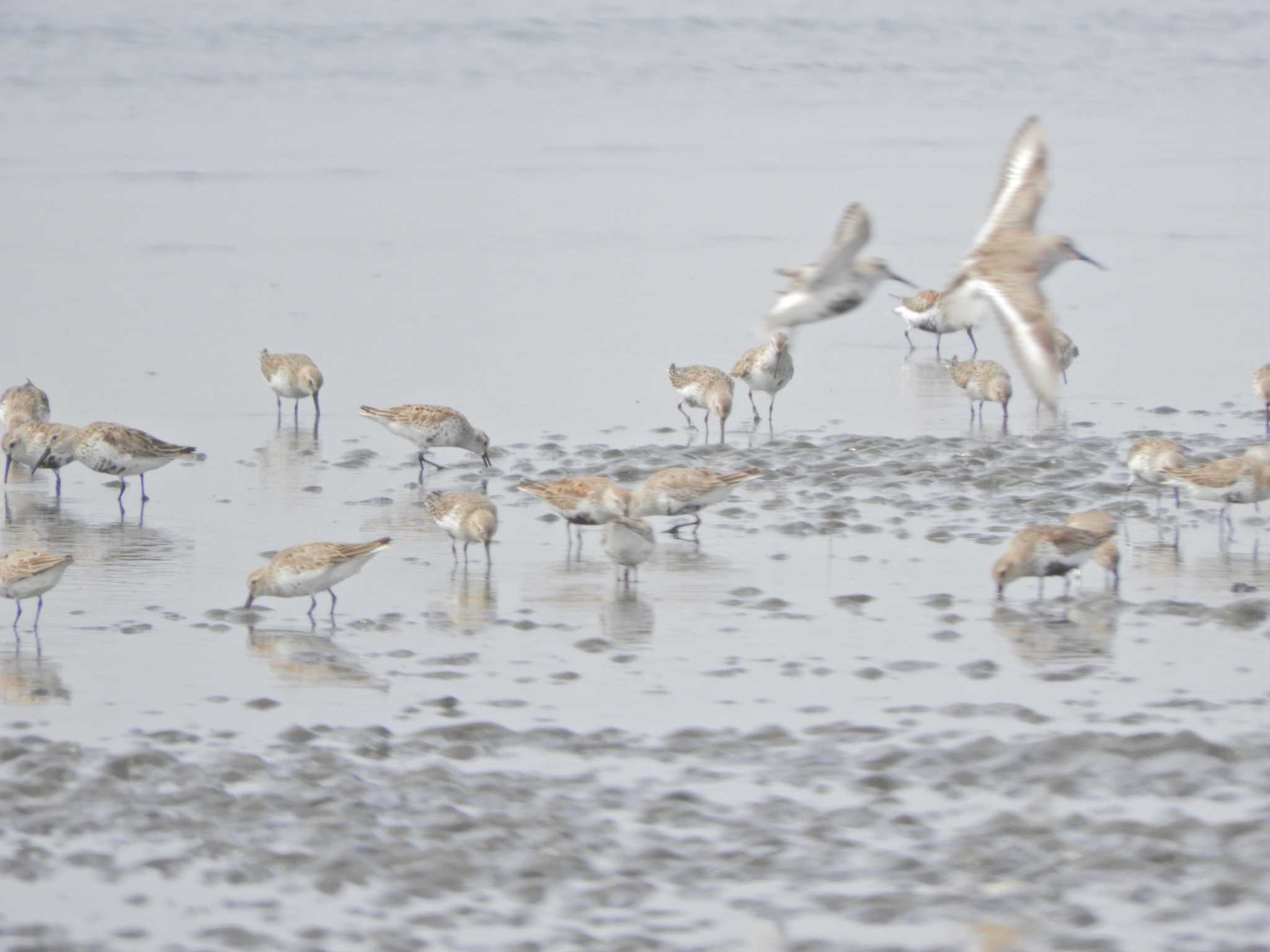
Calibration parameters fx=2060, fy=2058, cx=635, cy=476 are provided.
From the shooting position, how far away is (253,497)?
14.5 metres

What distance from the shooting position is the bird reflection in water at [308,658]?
10.2 metres

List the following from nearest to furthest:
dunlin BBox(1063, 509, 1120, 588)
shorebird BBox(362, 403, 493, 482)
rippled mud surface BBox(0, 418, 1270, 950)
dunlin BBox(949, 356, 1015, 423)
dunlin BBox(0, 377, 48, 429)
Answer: rippled mud surface BBox(0, 418, 1270, 950), dunlin BBox(1063, 509, 1120, 588), shorebird BBox(362, 403, 493, 482), dunlin BBox(0, 377, 48, 429), dunlin BBox(949, 356, 1015, 423)

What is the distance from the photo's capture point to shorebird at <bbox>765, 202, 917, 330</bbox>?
36.2 ft

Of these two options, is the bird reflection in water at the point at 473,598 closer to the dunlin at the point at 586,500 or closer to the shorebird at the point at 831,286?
the dunlin at the point at 586,500

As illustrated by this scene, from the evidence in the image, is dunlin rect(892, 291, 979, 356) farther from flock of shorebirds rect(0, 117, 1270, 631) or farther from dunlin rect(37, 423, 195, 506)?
dunlin rect(37, 423, 195, 506)

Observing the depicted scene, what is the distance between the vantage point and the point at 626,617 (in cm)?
1146

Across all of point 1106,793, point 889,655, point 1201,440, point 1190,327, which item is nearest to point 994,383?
point 1201,440

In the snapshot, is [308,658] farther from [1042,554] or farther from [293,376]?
[293,376]

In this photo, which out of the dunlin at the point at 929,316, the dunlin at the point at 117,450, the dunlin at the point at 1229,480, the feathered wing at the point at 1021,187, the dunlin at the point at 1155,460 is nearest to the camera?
the feathered wing at the point at 1021,187

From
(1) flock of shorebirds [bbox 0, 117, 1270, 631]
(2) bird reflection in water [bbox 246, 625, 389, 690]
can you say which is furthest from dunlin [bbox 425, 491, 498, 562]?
(2) bird reflection in water [bbox 246, 625, 389, 690]

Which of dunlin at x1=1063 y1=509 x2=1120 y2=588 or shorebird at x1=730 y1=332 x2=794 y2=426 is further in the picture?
shorebird at x1=730 y1=332 x2=794 y2=426

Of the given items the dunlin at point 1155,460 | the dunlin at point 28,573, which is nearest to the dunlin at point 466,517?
the dunlin at point 28,573

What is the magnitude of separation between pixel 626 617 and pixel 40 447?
542 cm

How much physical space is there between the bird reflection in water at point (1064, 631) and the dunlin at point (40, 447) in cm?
701
